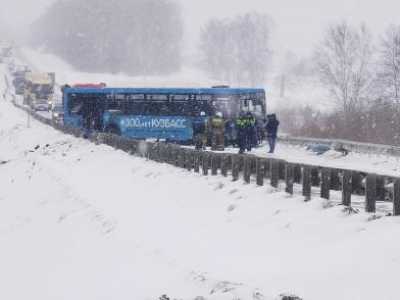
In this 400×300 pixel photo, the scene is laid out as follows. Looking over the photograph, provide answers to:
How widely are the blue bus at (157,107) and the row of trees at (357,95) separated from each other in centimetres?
841

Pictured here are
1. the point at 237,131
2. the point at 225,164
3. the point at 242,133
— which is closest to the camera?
the point at 225,164

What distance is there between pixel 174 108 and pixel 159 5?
8707 cm

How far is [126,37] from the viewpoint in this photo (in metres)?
118

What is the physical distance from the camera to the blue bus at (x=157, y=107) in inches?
1377

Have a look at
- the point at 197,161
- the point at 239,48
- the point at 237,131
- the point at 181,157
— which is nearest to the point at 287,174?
the point at 197,161

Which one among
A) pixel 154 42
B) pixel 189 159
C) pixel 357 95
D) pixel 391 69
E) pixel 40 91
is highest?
pixel 154 42

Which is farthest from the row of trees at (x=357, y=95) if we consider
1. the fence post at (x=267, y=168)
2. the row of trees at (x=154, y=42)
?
the row of trees at (x=154, y=42)

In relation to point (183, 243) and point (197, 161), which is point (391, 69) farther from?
point (183, 243)

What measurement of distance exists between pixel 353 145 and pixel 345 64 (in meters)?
36.1

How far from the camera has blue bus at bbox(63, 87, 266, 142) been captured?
35.0 m

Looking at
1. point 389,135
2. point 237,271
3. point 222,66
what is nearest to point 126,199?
point 237,271

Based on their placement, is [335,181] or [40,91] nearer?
[335,181]

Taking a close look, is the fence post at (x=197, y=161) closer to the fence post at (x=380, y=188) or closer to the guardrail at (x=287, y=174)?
the guardrail at (x=287, y=174)

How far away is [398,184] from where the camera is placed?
36.3 ft
